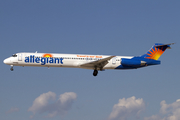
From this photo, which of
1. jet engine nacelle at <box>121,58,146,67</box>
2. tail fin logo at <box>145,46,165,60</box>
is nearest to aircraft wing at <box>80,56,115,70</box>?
jet engine nacelle at <box>121,58,146,67</box>

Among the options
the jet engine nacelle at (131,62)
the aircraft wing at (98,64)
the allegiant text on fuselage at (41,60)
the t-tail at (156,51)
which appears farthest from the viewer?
the t-tail at (156,51)

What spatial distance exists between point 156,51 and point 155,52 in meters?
0.28

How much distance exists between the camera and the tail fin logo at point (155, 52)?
168 ft

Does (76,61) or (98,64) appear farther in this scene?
(76,61)

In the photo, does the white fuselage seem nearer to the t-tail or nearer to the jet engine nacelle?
the jet engine nacelle

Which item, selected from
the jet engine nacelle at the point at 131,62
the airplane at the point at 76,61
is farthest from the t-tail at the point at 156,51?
the jet engine nacelle at the point at 131,62

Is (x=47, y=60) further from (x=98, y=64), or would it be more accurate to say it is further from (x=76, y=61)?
(x=98, y=64)

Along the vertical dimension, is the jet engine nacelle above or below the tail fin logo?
below

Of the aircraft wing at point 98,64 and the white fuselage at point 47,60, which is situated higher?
the white fuselage at point 47,60

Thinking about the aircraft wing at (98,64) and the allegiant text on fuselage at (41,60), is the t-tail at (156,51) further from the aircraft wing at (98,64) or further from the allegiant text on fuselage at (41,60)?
the allegiant text on fuselage at (41,60)

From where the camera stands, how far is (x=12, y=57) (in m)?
48.0

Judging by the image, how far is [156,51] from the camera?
51.5m

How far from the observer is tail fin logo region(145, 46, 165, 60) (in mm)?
51156

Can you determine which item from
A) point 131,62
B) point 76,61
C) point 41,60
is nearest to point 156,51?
point 131,62
